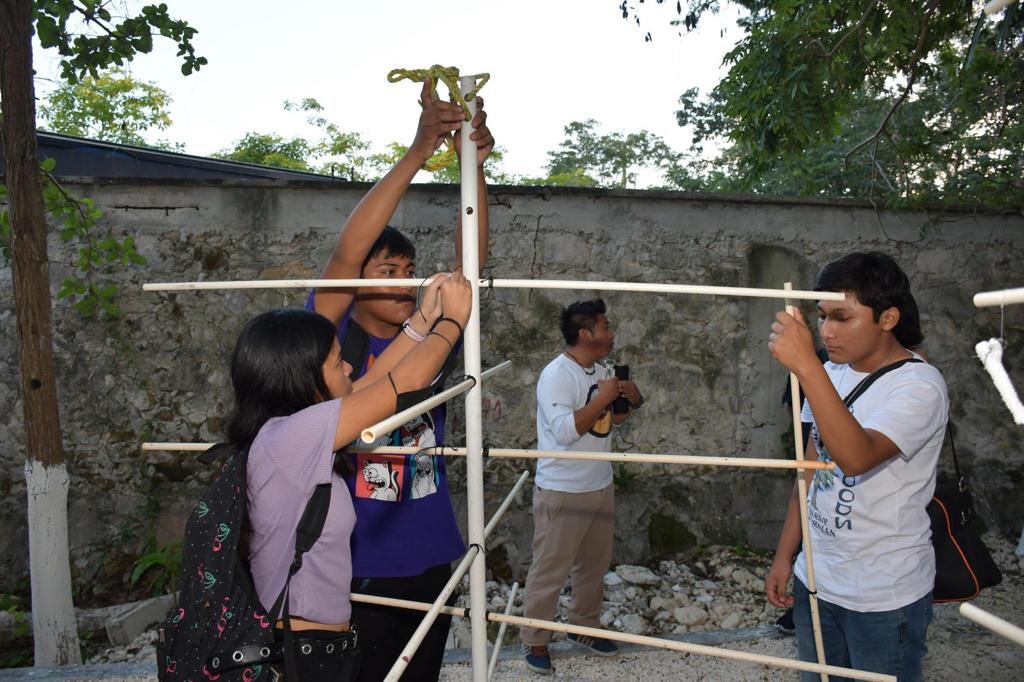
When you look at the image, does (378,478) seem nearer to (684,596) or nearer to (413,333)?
(413,333)

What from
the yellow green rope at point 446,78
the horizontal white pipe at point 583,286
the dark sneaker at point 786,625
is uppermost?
the yellow green rope at point 446,78

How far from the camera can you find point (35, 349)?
9.98ft

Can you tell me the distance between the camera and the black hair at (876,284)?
1819 mm

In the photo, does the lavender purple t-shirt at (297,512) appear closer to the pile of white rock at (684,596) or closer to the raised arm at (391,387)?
the raised arm at (391,387)

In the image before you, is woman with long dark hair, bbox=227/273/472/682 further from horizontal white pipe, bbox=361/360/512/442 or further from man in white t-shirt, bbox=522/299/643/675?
man in white t-shirt, bbox=522/299/643/675

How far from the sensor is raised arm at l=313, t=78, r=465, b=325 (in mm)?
1611

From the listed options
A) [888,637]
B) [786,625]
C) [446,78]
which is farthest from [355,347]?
[786,625]

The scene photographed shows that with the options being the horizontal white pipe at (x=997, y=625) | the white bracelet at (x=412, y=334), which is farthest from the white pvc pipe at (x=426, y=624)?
the horizontal white pipe at (x=997, y=625)

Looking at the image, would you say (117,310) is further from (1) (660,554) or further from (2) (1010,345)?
(2) (1010,345)

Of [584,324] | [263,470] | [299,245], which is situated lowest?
[263,470]

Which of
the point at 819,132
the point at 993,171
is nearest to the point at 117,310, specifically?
the point at 819,132

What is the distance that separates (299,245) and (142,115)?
57.0 feet

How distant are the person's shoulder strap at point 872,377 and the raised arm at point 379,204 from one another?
3.64 feet

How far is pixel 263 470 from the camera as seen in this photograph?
4.58 ft
